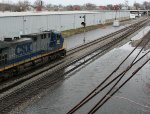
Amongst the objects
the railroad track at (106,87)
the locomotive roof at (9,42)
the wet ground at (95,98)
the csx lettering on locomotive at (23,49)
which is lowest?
the wet ground at (95,98)

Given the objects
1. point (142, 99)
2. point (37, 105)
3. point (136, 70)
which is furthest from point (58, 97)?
point (136, 70)

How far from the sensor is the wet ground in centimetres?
1628

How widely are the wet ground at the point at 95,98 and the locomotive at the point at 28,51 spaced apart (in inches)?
147

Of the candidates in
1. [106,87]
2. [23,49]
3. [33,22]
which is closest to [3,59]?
[23,49]

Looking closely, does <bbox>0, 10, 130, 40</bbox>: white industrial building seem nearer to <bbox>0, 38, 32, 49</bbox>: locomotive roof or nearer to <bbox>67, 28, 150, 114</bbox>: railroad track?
<bbox>0, 38, 32, 49</bbox>: locomotive roof

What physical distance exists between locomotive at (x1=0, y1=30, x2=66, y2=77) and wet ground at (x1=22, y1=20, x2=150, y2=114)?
3.72 m

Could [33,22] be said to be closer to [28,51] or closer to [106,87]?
[28,51]

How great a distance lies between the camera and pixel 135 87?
827 inches

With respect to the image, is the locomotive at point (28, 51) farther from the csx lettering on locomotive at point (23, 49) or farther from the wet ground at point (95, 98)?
the wet ground at point (95, 98)

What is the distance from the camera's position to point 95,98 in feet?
58.2

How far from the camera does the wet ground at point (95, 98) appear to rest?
1628 cm

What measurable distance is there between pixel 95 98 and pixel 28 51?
886 centimetres

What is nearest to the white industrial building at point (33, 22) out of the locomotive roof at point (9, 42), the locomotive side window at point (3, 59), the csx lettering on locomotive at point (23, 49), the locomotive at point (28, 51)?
the locomotive at point (28, 51)

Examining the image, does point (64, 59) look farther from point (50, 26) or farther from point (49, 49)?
point (50, 26)
